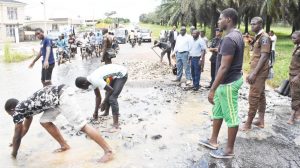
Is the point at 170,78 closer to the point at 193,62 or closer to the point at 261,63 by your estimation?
the point at 193,62

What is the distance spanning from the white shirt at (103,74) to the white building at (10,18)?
45624 mm

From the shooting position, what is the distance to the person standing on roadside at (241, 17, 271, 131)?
5676 millimetres

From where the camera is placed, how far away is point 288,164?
4.89m

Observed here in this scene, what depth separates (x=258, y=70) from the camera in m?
5.65

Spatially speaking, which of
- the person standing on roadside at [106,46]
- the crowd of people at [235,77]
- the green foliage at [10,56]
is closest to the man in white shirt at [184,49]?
the person standing on roadside at [106,46]

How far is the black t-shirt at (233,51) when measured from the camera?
4.57 metres

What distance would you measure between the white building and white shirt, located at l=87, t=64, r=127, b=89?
4562 centimetres

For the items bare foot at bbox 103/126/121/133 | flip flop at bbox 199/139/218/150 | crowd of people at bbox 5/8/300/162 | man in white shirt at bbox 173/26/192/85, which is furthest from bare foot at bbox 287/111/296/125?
man in white shirt at bbox 173/26/192/85

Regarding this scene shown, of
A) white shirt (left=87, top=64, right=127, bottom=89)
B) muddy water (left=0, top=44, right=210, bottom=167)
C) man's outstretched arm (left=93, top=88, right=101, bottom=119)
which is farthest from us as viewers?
man's outstretched arm (left=93, top=88, right=101, bottom=119)

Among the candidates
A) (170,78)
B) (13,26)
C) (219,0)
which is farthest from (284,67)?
(13,26)

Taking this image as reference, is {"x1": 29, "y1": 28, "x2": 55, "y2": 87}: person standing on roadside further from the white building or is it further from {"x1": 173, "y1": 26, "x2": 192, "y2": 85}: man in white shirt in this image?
the white building

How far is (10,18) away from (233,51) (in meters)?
50.5

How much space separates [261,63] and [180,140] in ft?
5.73

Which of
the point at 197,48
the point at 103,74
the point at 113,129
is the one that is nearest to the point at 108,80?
the point at 103,74
